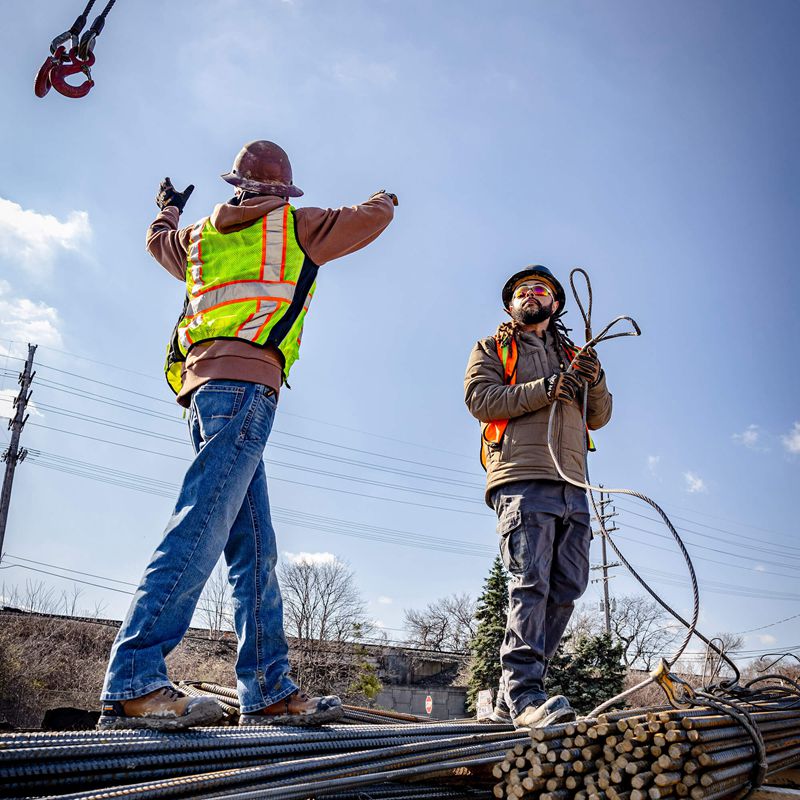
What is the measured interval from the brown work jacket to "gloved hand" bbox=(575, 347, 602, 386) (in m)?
0.15

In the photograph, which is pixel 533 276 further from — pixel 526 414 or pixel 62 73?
pixel 62 73

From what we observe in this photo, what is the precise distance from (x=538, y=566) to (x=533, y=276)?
1.88 m

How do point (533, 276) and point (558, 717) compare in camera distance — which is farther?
point (533, 276)

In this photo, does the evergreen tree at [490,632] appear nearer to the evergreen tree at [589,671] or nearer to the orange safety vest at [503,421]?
the evergreen tree at [589,671]

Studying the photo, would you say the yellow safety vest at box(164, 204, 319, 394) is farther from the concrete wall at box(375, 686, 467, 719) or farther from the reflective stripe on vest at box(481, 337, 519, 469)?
the concrete wall at box(375, 686, 467, 719)

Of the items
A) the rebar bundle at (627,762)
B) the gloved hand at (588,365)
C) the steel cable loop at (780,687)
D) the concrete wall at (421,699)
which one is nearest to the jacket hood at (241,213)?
the gloved hand at (588,365)

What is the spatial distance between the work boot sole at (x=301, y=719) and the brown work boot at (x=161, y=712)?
367 millimetres

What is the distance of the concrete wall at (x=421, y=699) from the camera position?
112ft

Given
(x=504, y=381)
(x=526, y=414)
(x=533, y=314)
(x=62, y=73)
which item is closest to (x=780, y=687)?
(x=526, y=414)

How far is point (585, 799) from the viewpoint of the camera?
7.32 ft

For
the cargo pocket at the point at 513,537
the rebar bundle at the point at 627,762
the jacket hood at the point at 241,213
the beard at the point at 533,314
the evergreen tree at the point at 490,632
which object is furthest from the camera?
the evergreen tree at the point at 490,632

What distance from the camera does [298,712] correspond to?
284 centimetres

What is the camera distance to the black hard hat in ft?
15.2

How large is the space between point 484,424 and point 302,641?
32625 mm
